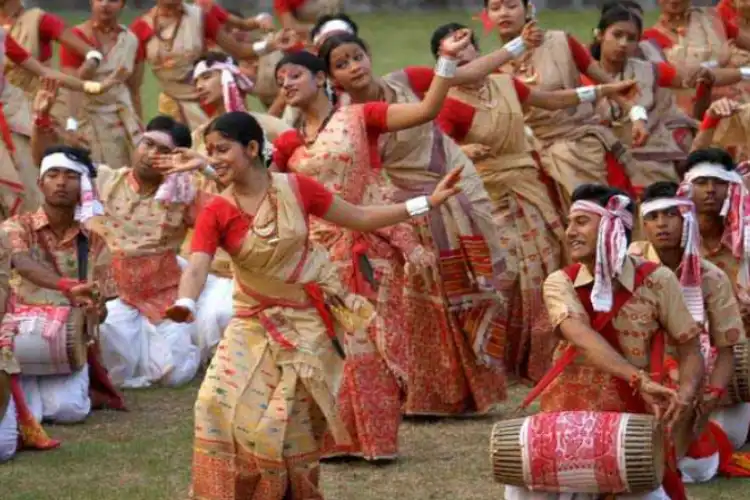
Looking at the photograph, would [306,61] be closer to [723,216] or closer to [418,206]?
[418,206]

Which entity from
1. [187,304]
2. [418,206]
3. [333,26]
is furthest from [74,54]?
[187,304]

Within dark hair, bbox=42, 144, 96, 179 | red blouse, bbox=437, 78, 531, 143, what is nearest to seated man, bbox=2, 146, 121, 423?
dark hair, bbox=42, 144, 96, 179

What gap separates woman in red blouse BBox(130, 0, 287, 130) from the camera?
13773 millimetres

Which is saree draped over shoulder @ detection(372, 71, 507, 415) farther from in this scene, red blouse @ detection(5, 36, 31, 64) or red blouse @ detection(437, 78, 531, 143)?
red blouse @ detection(5, 36, 31, 64)

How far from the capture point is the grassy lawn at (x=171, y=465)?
340 inches

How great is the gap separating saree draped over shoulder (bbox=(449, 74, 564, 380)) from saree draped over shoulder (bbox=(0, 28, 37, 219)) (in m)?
2.27

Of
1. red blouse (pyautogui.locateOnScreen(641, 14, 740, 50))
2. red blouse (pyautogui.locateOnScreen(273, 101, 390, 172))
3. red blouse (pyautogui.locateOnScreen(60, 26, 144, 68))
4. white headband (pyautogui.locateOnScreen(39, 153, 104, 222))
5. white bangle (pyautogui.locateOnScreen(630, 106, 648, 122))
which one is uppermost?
red blouse (pyautogui.locateOnScreen(273, 101, 390, 172))

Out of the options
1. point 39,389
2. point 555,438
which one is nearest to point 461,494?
point 555,438

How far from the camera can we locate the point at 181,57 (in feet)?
45.2

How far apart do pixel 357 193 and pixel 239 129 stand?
1201mm

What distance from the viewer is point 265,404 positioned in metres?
7.84

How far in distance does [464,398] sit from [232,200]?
93.5 inches

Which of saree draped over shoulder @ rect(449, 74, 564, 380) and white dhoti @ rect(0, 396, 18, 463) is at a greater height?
white dhoti @ rect(0, 396, 18, 463)

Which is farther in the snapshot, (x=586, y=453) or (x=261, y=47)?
(x=261, y=47)
